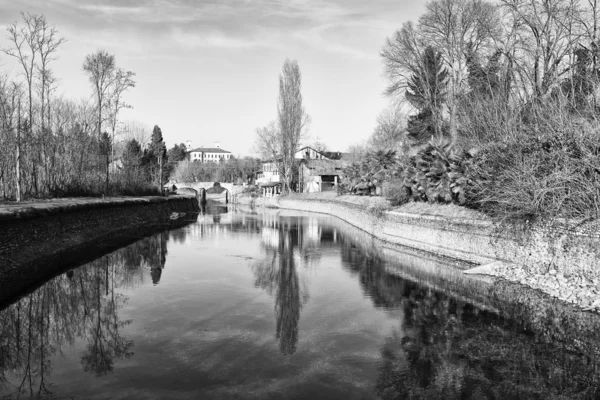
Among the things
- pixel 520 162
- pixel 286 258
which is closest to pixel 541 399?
pixel 520 162

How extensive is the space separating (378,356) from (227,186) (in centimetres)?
8485

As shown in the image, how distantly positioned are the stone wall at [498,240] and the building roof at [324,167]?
140 feet

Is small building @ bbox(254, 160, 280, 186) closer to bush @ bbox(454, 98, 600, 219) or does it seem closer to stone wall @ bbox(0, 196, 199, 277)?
stone wall @ bbox(0, 196, 199, 277)

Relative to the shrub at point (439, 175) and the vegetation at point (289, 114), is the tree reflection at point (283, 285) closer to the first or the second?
the shrub at point (439, 175)

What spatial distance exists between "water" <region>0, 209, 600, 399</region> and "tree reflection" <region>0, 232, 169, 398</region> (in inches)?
1.5

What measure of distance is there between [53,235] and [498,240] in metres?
16.1

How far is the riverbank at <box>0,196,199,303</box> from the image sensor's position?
43.6 feet

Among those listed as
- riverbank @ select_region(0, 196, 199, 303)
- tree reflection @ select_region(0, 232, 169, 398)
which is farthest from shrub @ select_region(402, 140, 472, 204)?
riverbank @ select_region(0, 196, 199, 303)

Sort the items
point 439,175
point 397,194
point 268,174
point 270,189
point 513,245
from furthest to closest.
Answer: point 268,174 < point 270,189 < point 397,194 < point 439,175 < point 513,245

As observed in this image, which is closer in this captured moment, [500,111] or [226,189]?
[500,111]

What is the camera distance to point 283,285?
14.2m

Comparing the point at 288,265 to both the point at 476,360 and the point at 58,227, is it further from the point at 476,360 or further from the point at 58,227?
the point at 476,360

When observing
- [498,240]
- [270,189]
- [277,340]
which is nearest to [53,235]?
[277,340]

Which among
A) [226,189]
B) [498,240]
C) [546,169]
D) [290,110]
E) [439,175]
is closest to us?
[546,169]
